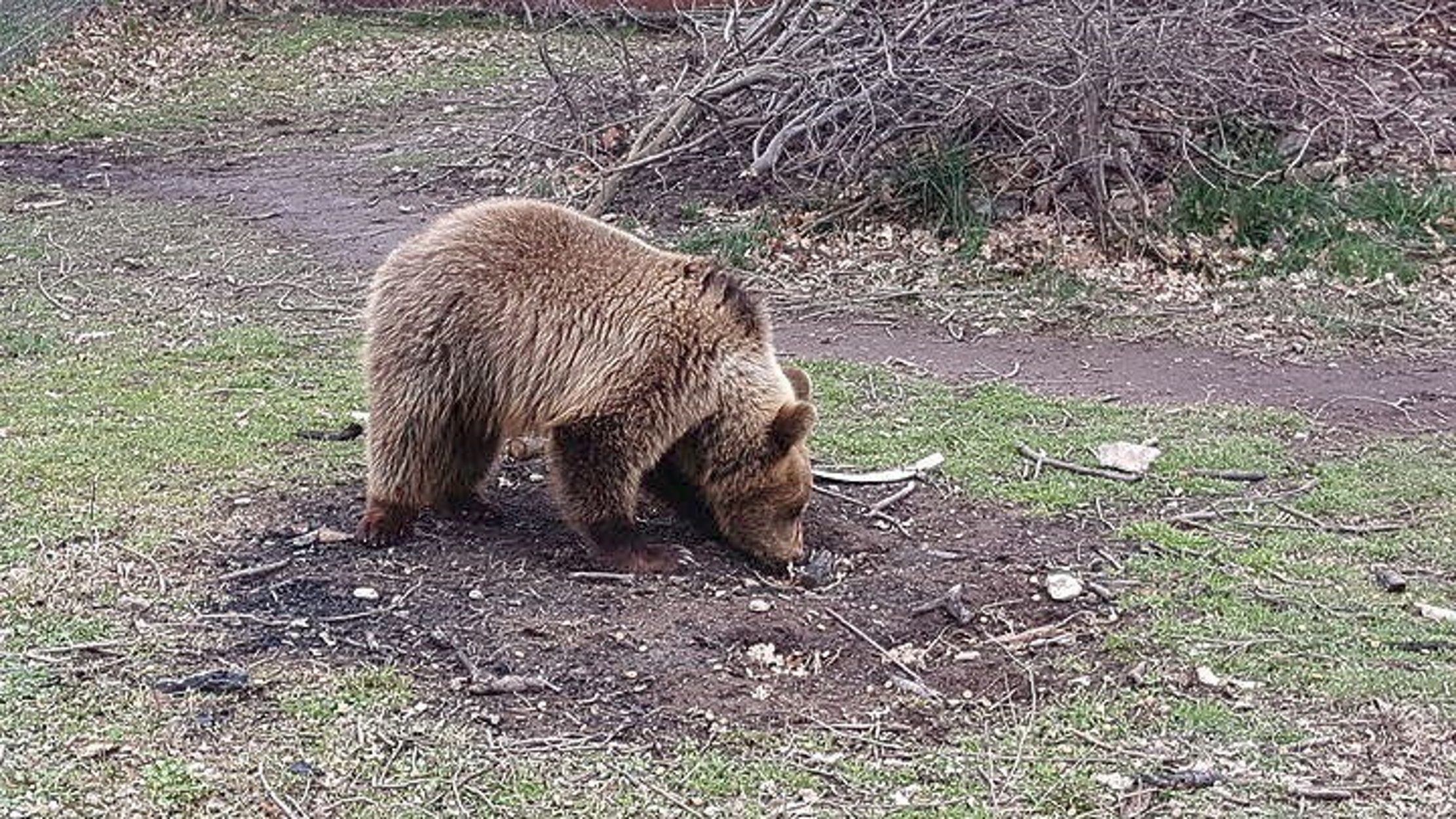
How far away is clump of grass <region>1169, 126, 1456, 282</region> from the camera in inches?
401

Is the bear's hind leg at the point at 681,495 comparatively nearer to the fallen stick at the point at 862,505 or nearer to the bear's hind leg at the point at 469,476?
the fallen stick at the point at 862,505

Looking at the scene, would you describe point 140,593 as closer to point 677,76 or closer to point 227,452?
point 227,452

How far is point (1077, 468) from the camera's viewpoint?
691cm

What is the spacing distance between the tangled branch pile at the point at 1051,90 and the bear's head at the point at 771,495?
4.81 metres

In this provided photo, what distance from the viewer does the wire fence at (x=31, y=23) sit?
17.7 metres

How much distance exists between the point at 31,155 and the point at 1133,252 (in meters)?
9.90

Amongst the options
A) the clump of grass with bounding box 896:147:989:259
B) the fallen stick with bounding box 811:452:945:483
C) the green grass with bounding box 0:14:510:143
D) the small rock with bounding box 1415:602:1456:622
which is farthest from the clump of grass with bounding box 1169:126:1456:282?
the green grass with bounding box 0:14:510:143

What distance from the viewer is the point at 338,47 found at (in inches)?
758

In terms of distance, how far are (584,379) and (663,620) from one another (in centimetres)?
88

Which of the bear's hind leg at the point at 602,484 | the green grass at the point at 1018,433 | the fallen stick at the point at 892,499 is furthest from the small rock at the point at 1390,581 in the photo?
the bear's hind leg at the point at 602,484

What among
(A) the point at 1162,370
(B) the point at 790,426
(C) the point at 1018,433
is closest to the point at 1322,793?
(B) the point at 790,426

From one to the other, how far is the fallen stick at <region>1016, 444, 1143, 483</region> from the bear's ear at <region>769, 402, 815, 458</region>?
1612mm

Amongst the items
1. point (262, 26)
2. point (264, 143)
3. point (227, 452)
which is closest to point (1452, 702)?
point (227, 452)

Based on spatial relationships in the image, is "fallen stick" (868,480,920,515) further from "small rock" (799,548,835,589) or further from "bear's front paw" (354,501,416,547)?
"bear's front paw" (354,501,416,547)
